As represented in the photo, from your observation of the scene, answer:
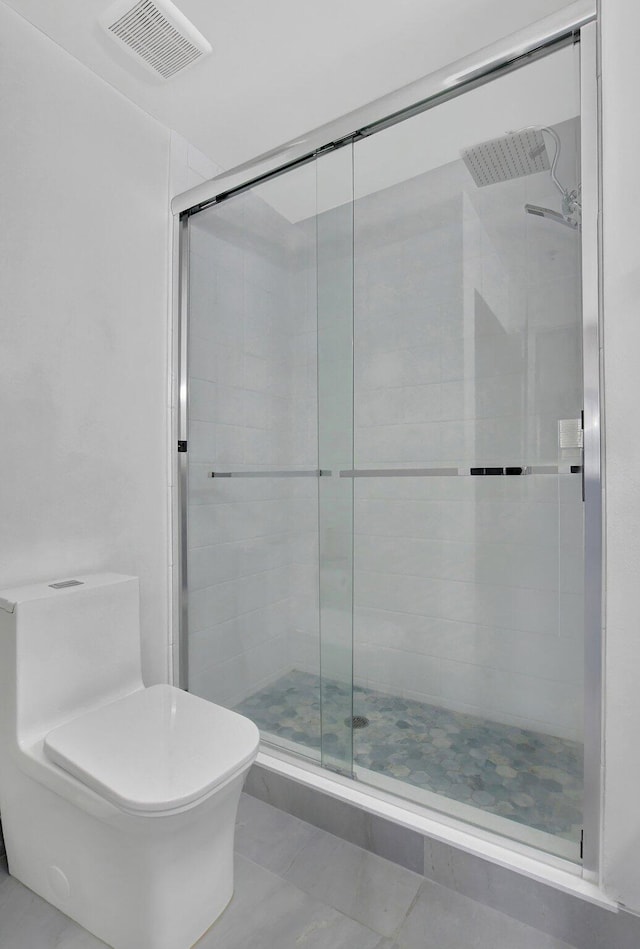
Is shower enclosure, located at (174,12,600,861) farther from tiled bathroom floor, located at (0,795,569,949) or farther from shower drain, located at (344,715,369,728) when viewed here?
tiled bathroom floor, located at (0,795,569,949)

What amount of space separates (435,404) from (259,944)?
4.81 ft

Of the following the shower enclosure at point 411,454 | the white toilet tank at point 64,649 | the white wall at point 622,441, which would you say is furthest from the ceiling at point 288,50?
the white toilet tank at point 64,649

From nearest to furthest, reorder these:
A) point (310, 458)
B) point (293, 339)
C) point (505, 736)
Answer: point (505, 736) < point (310, 458) < point (293, 339)

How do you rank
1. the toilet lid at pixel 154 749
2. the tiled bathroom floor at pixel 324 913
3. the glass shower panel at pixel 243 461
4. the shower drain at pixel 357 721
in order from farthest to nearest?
the glass shower panel at pixel 243 461 < the shower drain at pixel 357 721 < the tiled bathroom floor at pixel 324 913 < the toilet lid at pixel 154 749

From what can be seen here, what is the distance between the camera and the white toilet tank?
4.08ft

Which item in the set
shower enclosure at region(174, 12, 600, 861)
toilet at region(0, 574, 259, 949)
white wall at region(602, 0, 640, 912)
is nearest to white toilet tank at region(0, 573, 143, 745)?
toilet at region(0, 574, 259, 949)

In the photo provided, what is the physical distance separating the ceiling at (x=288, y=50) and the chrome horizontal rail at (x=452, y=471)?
1249 millimetres

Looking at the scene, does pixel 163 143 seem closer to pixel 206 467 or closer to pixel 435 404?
pixel 206 467

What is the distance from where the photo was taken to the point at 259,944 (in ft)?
3.69

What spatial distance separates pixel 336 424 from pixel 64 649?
1.00 metres

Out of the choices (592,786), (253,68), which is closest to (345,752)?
(592,786)

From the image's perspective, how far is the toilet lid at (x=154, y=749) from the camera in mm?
994

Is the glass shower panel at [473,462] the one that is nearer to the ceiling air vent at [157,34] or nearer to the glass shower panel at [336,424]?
the glass shower panel at [336,424]

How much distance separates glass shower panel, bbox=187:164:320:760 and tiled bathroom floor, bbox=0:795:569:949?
1.96 feet
